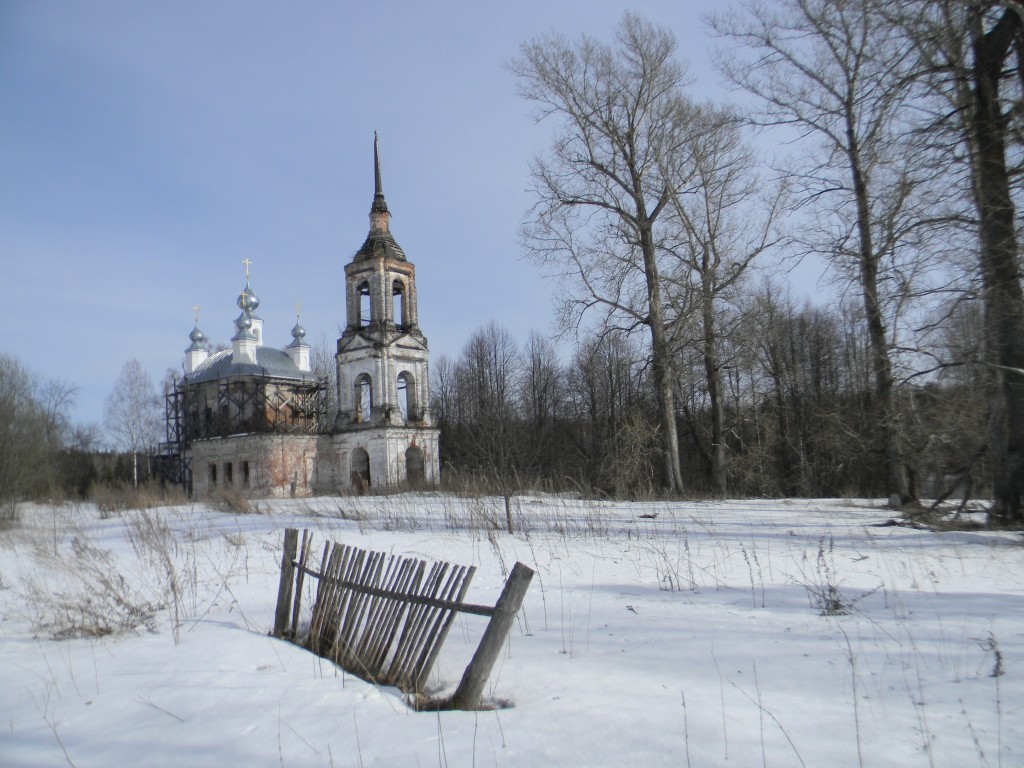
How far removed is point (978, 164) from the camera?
9.76 meters

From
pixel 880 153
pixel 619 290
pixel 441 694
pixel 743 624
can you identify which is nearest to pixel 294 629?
pixel 441 694

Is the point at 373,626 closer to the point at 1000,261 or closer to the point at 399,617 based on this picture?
the point at 399,617

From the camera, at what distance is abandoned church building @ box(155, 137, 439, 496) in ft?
114

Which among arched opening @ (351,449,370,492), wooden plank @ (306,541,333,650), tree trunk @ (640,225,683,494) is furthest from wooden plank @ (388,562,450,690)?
arched opening @ (351,449,370,492)

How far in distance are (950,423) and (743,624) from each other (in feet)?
24.5

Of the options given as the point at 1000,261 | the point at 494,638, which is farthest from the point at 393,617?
the point at 1000,261

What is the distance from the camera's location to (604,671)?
15.4 ft

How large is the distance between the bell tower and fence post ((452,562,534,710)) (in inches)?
1167

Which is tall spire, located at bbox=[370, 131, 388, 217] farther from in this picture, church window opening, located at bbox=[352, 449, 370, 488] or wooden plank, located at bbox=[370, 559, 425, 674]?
wooden plank, located at bbox=[370, 559, 425, 674]

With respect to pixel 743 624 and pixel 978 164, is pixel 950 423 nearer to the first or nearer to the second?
pixel 978 164

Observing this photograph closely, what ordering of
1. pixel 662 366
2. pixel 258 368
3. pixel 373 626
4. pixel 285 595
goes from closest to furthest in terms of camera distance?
pixel 373 626 → pixel 285 595 → pixel 662 366 → pixel 258 368

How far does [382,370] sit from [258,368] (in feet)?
27.7

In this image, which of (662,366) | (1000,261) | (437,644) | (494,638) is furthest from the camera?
(662,366)

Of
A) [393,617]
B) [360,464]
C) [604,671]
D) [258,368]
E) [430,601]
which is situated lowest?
[604,671]
